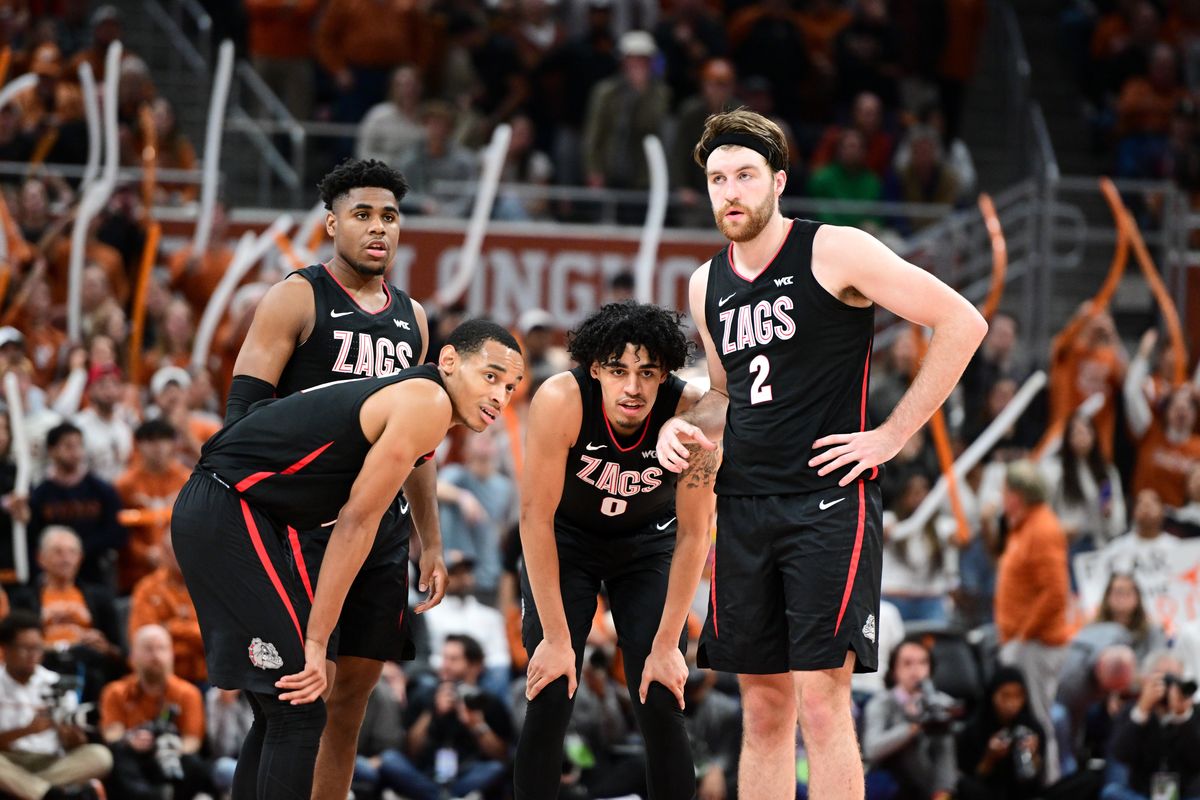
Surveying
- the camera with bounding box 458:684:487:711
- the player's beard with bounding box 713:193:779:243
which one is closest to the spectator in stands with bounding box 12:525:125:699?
the camera with bounding box 458:684:487:711

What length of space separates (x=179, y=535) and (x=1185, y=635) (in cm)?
780

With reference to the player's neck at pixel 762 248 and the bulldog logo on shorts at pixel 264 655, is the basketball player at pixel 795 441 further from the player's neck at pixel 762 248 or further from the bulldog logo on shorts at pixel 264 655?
the bulldog logo on shorts at pixel 264 655

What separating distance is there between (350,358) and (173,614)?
430 centimetres

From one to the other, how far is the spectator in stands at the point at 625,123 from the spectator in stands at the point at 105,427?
510 centimetres

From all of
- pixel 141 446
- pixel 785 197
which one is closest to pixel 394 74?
pixel 785 197

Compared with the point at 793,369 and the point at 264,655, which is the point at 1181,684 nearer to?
the point at 793,369

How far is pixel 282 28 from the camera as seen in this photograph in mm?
15430

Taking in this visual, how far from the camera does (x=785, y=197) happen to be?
1509 cm

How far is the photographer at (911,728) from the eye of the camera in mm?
10250

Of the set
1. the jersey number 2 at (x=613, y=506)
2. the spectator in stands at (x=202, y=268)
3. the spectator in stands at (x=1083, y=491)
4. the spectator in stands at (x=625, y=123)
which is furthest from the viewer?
the spectator in stands at (x=625, y=123)

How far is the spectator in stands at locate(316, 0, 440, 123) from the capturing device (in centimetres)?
1527

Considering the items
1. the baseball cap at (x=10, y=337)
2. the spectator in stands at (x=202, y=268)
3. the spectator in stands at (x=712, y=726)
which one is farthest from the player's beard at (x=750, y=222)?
the spectator in stands at (x=202, y=268)

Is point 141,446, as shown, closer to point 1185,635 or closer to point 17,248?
point 17,248

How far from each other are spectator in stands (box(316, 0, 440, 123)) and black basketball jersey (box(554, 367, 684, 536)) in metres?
9.53
